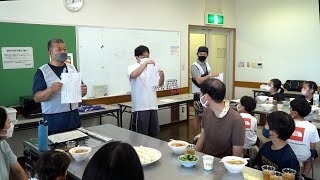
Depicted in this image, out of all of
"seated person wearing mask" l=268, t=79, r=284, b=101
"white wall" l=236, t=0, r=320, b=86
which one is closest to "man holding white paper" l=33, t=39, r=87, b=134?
"seated person wearing mask" l=268, t=79, r=284, b=101

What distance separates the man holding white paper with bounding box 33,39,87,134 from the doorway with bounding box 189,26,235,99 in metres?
4.35

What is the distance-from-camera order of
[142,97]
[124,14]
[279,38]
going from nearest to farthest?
[142,97] < [124,14] < [279,38]

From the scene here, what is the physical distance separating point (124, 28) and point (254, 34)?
3.67 meters

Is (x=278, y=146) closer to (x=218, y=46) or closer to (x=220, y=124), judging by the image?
(x=220, y=124)

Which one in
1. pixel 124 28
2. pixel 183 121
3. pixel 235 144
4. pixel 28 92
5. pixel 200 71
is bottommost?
pixel 183 121

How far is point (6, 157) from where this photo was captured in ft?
6.39

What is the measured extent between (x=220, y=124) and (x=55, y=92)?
151 centimetres

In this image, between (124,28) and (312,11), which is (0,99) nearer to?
(124,28)

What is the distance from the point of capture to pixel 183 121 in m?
6.56

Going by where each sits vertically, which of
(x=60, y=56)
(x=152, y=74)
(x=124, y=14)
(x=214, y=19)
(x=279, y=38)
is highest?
(x=214, y=19)

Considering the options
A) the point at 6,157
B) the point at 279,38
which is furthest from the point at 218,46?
the point at 6,157

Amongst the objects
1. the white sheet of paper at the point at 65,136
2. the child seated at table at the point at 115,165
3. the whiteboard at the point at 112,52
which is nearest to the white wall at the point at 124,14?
the whiteboard at the point at 112,52

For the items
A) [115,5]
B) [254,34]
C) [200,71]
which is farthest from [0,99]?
[254,34]

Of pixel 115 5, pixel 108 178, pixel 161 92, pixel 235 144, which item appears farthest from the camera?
pixel 161 92
